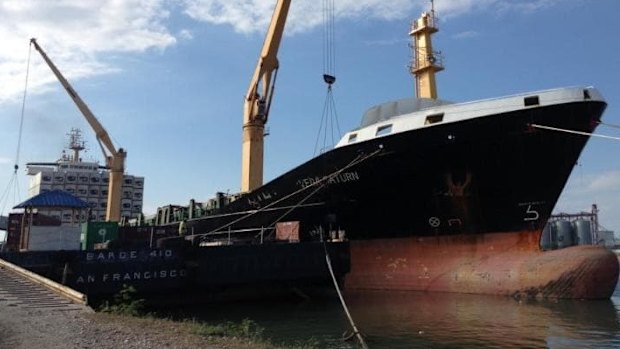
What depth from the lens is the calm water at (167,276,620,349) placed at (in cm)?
1245

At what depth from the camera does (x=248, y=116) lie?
100ft

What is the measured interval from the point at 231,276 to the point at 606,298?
12942 millimetres

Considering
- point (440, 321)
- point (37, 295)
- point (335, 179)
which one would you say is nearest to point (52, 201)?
point (335, 179)

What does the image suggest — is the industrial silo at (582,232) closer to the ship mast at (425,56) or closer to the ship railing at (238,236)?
the ship mast at (425,56)

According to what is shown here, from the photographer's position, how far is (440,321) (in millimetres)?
14789

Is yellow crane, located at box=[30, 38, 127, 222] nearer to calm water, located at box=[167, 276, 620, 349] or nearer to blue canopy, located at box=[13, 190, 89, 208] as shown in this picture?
blue canopy, located at box=[13, 190, 89, 208]

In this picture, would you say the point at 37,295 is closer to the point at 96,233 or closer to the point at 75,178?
the point at 96,233

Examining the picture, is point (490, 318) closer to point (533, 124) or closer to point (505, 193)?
point (505, 193)

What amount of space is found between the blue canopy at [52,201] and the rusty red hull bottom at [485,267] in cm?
1833

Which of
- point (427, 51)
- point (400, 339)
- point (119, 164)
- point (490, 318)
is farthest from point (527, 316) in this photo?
point (119, 164)

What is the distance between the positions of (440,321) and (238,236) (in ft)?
45.5

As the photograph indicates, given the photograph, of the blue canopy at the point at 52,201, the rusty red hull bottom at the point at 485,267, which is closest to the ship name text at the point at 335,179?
the rusty red hull bottom at the point at 485,267

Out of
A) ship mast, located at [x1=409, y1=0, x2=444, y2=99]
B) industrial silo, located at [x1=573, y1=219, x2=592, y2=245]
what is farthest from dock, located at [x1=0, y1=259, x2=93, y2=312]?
industrial silo, located at [x1=573, y1=219, x2=592, y2=245]

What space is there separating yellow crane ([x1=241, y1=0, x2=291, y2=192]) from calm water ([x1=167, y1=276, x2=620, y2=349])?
35.3 feet
